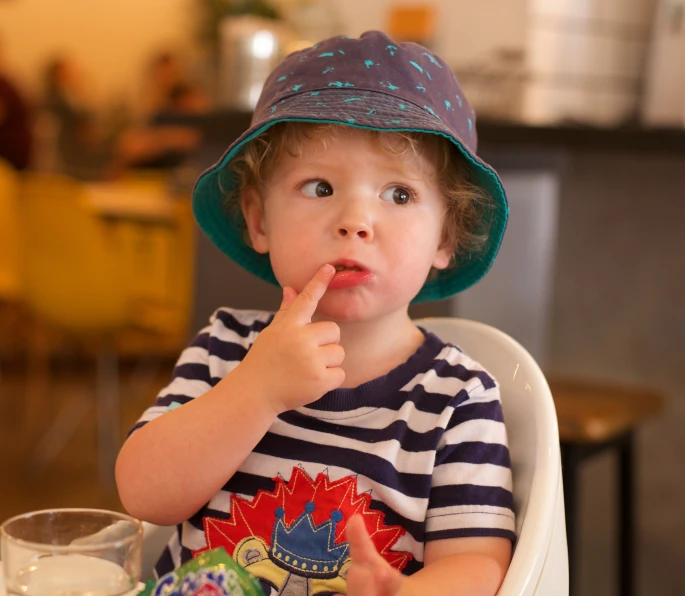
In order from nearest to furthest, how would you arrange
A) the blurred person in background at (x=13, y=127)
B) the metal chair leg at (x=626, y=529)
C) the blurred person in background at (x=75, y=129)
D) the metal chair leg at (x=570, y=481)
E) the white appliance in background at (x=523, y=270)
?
the metal chair leg at (x=570, y=481), the metal chair leg at (x=626, y=529), the white appliance in background at (x=523, y=270), the blurred person in background at (x=13, y=127), the blurred person in background at (x=75, y=129)

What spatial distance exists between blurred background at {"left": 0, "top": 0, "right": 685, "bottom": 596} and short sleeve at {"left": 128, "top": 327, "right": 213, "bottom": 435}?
772 mm

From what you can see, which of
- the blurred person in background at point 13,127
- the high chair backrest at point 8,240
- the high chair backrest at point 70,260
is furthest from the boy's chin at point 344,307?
the blurred person in background at point 13,127

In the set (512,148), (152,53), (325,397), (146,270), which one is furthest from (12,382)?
(325,397)

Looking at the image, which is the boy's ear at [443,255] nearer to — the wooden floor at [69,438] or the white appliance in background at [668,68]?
the white appliance in background at [668,68]

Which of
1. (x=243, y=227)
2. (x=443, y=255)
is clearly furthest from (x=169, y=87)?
(x=443, y=255)

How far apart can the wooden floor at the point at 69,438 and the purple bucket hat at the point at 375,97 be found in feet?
6.70

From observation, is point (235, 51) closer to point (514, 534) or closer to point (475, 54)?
point (475, 54)

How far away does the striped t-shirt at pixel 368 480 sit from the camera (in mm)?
880

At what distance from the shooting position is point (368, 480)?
91 cm

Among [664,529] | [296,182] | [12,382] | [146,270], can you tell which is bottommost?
[12,382]

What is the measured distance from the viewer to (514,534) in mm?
869

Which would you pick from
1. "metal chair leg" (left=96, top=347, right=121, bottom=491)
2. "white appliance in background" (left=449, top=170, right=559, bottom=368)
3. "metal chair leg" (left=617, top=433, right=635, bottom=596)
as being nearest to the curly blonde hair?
"white appliance in background" (left=449, top=170, right=559, bottom=368)

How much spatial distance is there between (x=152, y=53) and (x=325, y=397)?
5465 mm

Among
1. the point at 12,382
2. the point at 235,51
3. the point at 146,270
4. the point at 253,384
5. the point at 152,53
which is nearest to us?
the point at 253,384
